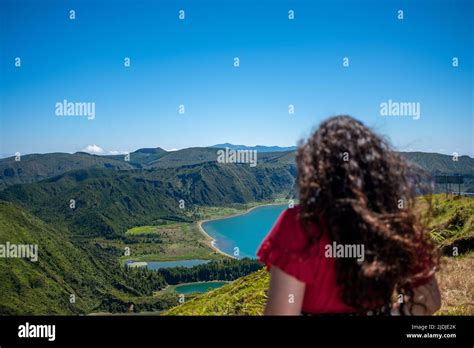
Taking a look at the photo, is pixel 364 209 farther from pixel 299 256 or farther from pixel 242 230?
pixel 242 230

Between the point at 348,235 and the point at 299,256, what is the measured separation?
24 cm

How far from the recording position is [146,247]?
416 ft

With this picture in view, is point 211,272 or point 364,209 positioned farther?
point 211,272

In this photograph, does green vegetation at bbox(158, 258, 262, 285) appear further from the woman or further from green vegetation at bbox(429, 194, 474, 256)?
the woman

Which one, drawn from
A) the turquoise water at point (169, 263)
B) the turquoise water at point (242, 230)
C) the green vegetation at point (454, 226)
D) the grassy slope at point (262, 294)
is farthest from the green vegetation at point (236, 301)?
the turquoise water at point (169, 263)

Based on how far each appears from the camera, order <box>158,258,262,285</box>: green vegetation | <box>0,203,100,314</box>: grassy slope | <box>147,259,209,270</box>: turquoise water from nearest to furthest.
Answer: <box>0,203,100,314</box>: grassy slope → <box>158,258,262,285</box>: green vegetation → <box>147,259,209,270</box>: turquoise water

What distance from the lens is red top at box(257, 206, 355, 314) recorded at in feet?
5.38

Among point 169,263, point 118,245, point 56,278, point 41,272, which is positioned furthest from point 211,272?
point 118,245

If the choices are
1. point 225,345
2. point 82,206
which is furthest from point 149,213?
point 225,345

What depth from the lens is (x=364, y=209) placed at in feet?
5.52

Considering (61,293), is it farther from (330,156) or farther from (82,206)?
(82,206)

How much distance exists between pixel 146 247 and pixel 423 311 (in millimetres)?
129687

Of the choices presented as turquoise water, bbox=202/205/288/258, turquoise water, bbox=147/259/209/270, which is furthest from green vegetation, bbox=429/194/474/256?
turquoise water, bbox=147/259/209/270

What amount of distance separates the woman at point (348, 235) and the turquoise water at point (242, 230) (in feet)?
314
